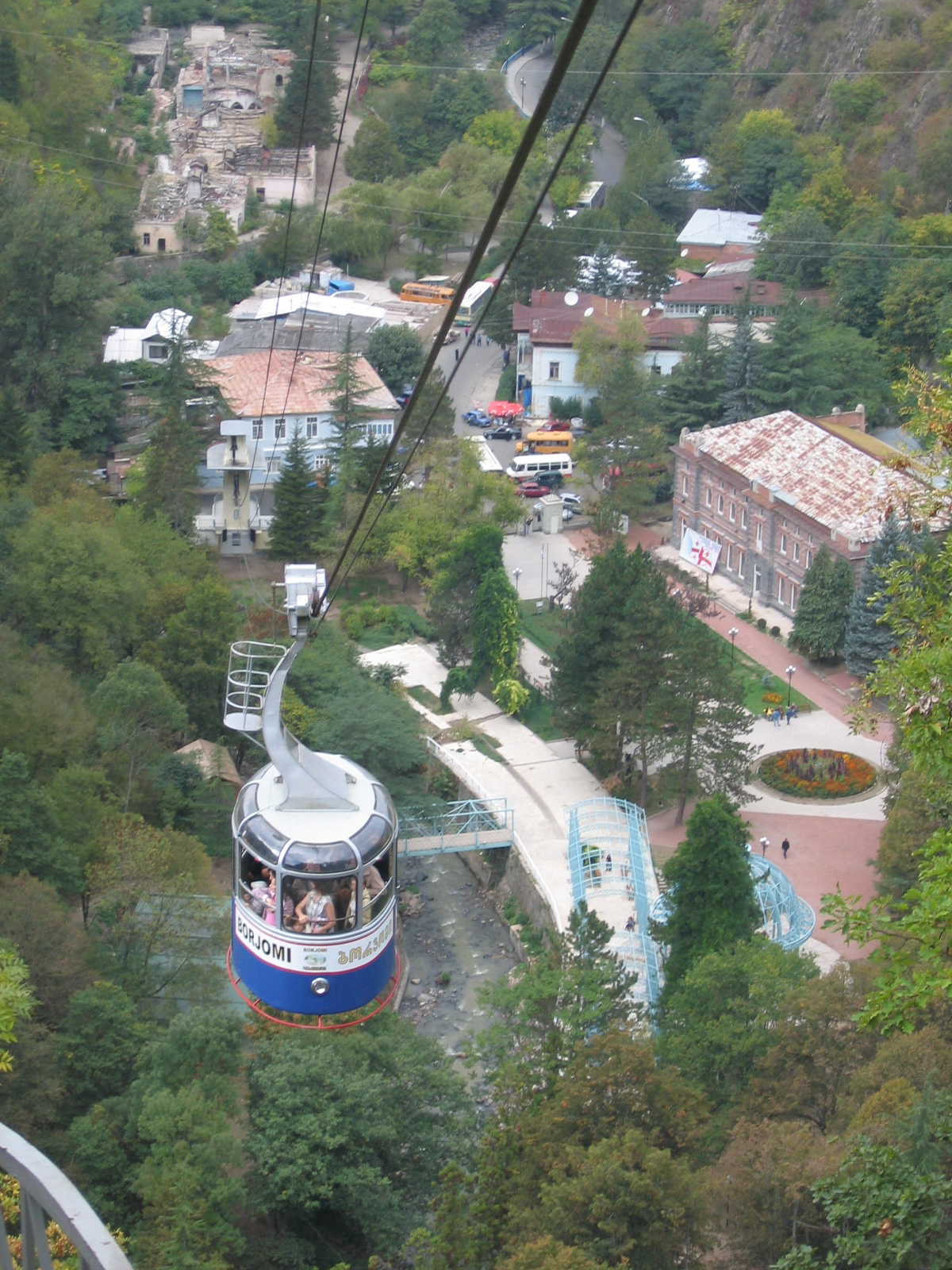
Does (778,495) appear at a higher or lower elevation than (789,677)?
higher

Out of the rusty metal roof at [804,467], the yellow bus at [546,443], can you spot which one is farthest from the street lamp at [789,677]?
the yellow bus at [546,443]

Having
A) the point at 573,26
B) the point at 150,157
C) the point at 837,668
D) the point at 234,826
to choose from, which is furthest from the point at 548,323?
the point at 573,26

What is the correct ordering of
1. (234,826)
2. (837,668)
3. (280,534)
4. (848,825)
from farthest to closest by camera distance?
(280,534)
(837,668)
(848,825)
(234,826)

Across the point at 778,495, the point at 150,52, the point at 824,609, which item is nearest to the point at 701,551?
the point at 778,495

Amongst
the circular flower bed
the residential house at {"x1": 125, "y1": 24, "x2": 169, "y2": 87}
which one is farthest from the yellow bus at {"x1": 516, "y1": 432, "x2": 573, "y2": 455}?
the residential house at {"x1": 125, "y1": 24, "x2": 169, "y2": 87}

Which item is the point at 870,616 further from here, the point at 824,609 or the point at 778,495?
the point at 778,495

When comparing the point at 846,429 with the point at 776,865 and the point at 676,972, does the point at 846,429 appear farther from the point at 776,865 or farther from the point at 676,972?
the point at 676,972
